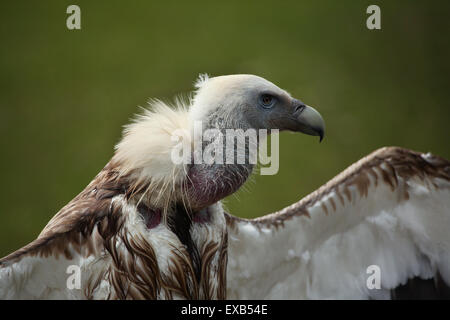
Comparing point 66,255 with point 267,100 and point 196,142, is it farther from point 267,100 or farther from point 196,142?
point 267,100

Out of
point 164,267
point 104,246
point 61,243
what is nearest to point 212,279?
point 164,267

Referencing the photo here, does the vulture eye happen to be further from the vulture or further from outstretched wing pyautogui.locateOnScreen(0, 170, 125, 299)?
outstretched wing pyautogui.locateOnScreen(0, 170, 125, 299)

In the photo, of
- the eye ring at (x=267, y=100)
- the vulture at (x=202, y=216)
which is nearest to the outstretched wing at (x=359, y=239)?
the vulture at (x=202, y=216)

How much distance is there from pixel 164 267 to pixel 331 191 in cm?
80

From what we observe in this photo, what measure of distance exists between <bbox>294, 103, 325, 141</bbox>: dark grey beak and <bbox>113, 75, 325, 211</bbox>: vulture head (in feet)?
0.27

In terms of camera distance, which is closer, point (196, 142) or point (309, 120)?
point (196, 142)

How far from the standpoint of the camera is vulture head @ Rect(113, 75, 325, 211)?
1.61 m

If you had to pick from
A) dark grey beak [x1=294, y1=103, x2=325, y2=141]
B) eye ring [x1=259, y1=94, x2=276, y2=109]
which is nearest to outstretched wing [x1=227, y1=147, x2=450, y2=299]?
dark grey beak [x1=294, y1=103, x2=325, y2=141]

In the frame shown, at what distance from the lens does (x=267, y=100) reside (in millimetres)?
1736

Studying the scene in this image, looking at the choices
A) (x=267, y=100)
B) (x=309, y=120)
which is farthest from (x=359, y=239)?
(x=267, y=100)

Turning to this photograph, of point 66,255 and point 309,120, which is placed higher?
point 309,120
